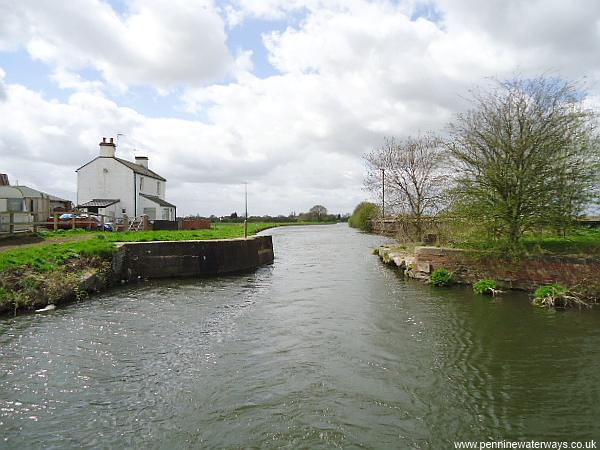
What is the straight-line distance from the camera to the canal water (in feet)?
18.2

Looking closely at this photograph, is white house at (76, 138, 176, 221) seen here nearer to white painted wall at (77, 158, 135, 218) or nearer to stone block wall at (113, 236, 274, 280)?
white painted wall at (77, 158, 135, 218)

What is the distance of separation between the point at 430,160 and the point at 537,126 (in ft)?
37.8

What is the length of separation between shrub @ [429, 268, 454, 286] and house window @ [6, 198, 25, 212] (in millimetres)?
20137

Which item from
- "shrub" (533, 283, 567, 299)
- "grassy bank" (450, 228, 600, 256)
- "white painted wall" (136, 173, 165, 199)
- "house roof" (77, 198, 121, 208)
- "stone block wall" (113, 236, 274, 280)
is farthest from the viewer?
"white painted wall" (136, 173, 165, 199)

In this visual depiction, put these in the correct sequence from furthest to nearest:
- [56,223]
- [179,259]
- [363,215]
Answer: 1. [363,215]
2. [56,223]
3. [179,259]

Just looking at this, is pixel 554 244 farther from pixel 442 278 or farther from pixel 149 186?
pixel 149 186

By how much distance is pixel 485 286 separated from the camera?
14.5 m

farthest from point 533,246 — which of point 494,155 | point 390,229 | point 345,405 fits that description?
point 390,229

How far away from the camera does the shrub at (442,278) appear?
624 inches

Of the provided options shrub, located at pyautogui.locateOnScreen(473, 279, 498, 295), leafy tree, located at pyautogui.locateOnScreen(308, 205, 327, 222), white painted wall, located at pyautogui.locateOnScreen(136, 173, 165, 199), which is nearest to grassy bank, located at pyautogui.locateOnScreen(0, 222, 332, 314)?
shrub, located at pyautogui.locateOnScreen(473, 279, 498, 295)

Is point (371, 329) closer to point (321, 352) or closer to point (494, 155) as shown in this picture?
point (321, 352)

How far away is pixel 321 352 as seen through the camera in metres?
8.52

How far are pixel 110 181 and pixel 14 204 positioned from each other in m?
13.1

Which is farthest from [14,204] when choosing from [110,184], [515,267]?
[515,267]
